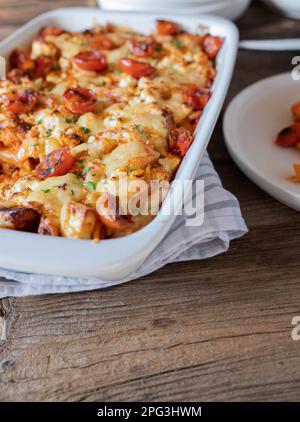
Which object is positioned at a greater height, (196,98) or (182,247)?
(196,98)

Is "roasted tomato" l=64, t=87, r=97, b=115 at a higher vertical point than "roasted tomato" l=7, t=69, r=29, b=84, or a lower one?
higher

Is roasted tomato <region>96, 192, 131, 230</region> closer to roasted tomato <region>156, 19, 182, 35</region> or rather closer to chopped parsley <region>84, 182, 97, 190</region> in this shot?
chopped parsley <region>84, 182, 97, 190</region>

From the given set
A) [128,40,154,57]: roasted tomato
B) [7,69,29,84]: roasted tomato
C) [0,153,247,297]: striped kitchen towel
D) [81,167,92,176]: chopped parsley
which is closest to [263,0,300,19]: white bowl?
[128,40,154,57]: roasted tomato

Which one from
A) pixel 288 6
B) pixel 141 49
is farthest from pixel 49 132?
pixel 288 6

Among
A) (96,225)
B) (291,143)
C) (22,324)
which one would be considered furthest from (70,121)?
(291,143)

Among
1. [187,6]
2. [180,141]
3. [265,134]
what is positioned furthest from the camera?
[187,6]

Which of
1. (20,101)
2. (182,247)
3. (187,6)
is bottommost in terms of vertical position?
(182,247)

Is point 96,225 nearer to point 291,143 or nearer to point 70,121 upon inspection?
point 70,121

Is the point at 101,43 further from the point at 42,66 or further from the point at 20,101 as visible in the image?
the point at 20,101
